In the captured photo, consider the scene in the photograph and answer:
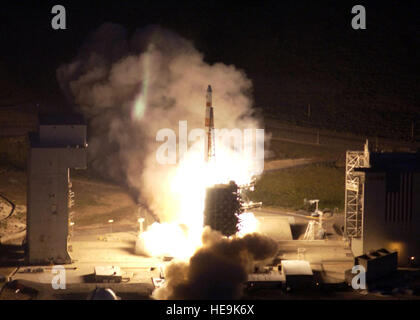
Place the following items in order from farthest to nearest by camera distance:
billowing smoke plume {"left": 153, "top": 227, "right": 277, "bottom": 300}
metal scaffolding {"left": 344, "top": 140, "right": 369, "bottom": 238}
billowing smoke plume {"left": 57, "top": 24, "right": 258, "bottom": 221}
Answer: billowing smoke plume {"left": 57, "top": 24, "right": 258, "bottom": 221} < metal scaffolding {"left": 344, "top": 140, "right": 369, "bottom": 238} < billowing smoke plume {"left": 153, "top": 227, "right": 277, "bottom": 300}

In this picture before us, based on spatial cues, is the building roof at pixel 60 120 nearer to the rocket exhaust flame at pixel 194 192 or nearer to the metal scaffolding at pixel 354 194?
the rocket exhaust flame at pixel 194 192

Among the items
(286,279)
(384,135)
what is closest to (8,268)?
(286,279)

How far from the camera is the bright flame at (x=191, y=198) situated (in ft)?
145

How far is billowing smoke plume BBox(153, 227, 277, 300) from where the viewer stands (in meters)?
36.3

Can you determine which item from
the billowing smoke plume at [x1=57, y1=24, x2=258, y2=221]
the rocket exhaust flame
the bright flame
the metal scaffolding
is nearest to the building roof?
the rocket exhaust flame

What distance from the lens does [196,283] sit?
36.5m

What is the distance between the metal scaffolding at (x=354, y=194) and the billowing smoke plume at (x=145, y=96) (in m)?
6.33

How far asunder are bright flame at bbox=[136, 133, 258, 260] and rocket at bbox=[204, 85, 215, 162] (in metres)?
0.46

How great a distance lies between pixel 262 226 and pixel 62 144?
12.0m

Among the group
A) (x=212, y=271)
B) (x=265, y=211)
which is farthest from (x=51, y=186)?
(x=265, y=211)

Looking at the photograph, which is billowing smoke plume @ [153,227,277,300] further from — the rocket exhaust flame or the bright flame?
the bright flame

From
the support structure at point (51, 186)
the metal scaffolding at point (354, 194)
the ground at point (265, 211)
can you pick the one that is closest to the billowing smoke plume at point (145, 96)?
the ground at point (265, 211)

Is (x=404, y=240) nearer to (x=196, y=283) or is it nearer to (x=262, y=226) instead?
(x=262, y=226)

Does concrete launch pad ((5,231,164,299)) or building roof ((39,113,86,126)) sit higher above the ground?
building roof ((39,113,86,126))
